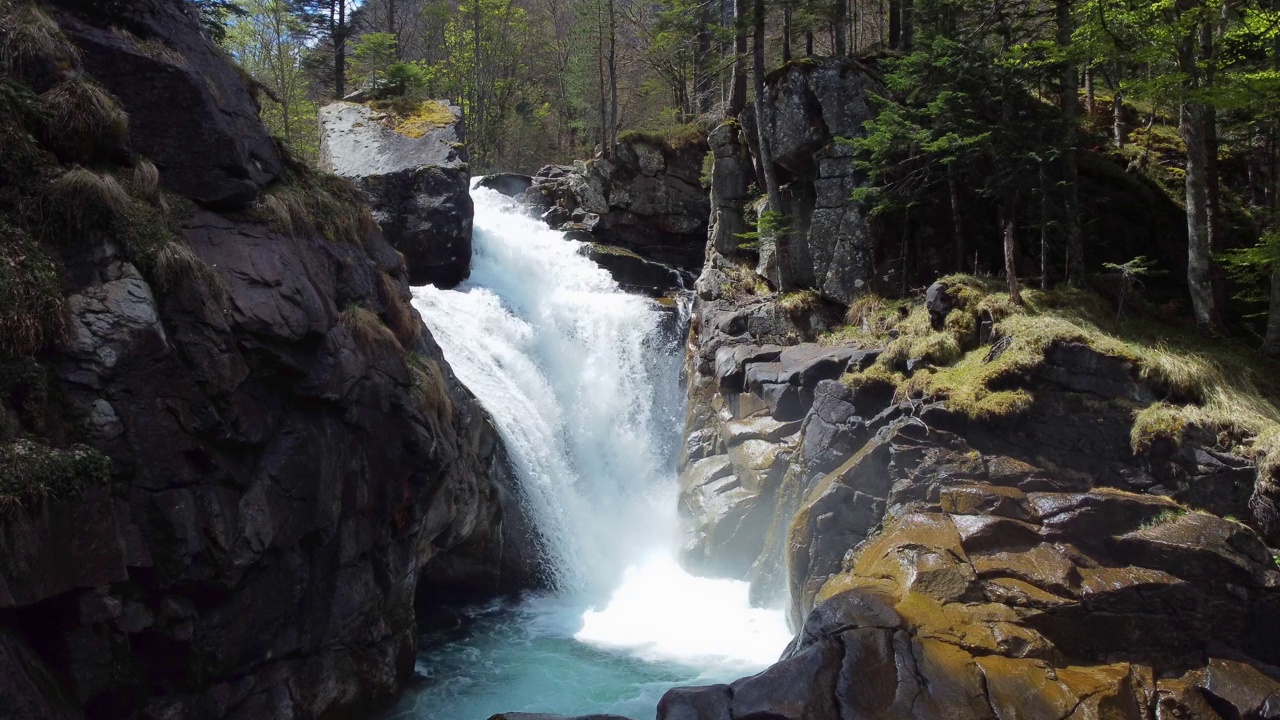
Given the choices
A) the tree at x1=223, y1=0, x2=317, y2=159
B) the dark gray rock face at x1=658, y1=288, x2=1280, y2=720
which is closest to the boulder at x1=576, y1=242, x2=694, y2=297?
the dark gray rock face at x1=658, y1=288, x2=1280, y2=720

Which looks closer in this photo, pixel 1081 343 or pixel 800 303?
pixel 1081 343

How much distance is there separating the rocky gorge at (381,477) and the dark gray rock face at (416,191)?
22.7ft

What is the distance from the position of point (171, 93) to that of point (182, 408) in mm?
3858


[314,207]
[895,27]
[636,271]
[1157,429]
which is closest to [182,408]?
[314,207]

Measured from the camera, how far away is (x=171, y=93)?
28.3 feet

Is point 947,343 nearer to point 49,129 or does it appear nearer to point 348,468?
point 348,468

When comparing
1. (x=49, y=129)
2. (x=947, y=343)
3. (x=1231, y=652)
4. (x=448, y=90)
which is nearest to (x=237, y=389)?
(x=49, y=129)

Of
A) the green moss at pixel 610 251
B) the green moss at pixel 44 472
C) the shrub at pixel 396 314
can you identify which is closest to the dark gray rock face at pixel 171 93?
the shrub at pixel 396 314

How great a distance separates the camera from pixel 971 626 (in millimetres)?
7805

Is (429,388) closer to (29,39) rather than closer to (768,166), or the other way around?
(29,39)

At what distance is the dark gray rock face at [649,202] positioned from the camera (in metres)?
23.6

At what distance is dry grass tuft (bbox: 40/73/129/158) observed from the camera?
7.46 meters

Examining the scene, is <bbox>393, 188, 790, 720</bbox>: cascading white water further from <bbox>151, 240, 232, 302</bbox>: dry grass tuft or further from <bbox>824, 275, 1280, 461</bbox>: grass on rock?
<bbox>151, 240, 232, 302</bbox>: dry grass tuft

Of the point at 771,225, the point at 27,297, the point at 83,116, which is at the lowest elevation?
the point at 27,297
